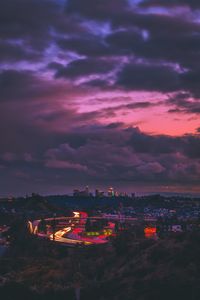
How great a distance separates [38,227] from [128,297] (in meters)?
92.9

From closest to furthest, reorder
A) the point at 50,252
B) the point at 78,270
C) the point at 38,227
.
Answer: the point at 78,270 → the point at 50,252 → the point at 38,227

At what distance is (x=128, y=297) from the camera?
4278 cm

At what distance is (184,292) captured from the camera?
40.5 m

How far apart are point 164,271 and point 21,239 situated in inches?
1901

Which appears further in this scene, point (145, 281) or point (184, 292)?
point (145, 281)

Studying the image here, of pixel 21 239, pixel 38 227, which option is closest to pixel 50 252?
pixel 21 239

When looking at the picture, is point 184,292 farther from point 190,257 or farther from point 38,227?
point 38,227

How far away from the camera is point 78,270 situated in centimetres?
5656

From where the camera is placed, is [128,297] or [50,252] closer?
[128,297]

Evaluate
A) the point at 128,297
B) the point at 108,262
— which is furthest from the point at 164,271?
the point at 108,262

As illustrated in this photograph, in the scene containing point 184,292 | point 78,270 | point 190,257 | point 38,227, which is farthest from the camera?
point 38,227

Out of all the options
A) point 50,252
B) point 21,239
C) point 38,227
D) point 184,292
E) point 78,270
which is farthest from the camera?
point 38,227

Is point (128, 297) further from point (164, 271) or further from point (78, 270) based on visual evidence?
point (78, 270)

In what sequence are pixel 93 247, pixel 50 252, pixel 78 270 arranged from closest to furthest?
pixel 78 270 → pixel 93 247 → pixel 50 252
